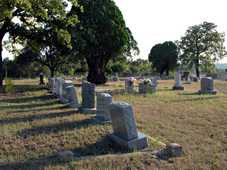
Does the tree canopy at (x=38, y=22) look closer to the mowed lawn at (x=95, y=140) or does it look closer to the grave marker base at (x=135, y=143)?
the mowed lawn at (x=95, y=140)

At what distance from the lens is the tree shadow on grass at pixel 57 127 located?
8.64 meters

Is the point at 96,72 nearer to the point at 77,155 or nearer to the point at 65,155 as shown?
the point at 77,155

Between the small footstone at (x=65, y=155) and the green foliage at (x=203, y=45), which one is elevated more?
the green foliage at (x=203, y=45)

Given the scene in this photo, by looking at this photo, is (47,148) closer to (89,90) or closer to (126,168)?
(126,168)

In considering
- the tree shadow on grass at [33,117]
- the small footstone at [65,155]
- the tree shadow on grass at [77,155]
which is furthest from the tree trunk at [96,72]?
the small footstone at [65,155]

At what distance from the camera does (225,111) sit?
13.7 metres

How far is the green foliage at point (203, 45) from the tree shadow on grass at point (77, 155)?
60.0m

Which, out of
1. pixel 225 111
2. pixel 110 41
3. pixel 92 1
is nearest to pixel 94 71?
pixel 110 41

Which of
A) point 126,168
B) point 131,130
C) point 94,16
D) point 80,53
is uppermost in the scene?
point 94,16

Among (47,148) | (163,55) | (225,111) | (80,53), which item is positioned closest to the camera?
(47,148)

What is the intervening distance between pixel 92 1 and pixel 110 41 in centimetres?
405

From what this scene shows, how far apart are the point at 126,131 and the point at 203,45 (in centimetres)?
6117

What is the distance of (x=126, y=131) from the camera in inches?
304

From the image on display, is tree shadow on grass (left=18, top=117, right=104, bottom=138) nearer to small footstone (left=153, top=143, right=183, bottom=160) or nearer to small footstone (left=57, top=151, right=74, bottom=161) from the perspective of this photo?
small footstone (left=57, top=151, right=74, bottom=161)
